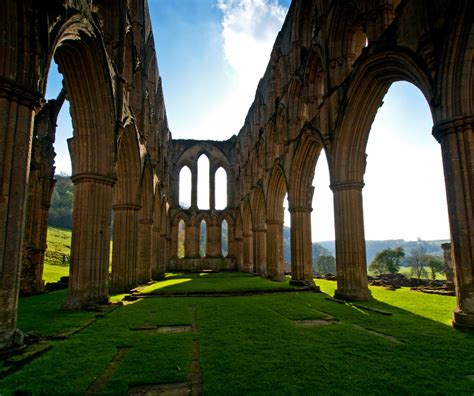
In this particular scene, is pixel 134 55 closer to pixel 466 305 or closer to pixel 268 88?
pixel 268 88

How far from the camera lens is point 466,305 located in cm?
607

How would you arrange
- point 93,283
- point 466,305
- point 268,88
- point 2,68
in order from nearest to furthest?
point 2,68 < point 466,305 < point 93,283 < point 268,88

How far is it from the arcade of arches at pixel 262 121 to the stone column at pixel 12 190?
0.05 ft

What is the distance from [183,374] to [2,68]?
498cm

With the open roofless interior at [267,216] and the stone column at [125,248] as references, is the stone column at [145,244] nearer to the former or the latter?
the open roofless interior at [267,216]

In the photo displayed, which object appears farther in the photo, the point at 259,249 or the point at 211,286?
the point at 259,249

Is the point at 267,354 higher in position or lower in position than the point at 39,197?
lower

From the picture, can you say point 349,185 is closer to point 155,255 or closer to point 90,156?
point 90,156

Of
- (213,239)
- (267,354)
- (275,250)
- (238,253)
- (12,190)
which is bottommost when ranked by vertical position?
(267,354)

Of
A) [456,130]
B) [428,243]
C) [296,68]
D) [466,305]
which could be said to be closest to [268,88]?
[296,68]

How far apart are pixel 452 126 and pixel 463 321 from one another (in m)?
3.63

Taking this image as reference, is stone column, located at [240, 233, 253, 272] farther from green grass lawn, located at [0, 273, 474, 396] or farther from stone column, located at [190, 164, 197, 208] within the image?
green grass lawn, located at [0, 273, 474, 396]

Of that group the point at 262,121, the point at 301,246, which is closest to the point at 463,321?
the point at 301,246

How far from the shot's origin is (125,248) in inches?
529
